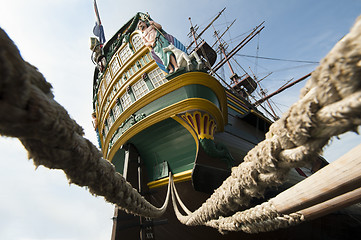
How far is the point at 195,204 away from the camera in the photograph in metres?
3.90

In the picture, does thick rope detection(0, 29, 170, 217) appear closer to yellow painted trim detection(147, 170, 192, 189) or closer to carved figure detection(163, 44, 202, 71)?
yellow painted trim detection(147, 170, 192, 189)

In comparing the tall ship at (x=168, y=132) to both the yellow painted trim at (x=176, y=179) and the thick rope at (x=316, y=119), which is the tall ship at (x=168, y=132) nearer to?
the yellow painted trim at (x=176, y=179)

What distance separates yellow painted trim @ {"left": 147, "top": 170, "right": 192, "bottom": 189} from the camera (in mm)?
3990

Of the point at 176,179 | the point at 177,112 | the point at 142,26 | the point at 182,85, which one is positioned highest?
the point at 142,26

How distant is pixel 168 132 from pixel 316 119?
382 cm

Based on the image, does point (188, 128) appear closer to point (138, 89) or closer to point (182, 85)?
point (182, 85)

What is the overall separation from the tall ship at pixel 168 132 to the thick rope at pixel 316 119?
275cm

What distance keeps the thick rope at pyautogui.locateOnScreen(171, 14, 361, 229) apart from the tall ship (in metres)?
2.75

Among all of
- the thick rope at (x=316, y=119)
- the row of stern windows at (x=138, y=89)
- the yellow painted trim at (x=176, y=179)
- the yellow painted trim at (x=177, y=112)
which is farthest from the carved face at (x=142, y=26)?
the thick rope at (x=316, y=119)

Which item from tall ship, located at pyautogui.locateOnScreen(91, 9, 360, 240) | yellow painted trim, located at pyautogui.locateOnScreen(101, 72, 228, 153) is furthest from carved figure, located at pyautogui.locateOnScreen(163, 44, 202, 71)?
yellow painted trim, located at pyautogui.locateOnScreen(101, 72, 228, 153)

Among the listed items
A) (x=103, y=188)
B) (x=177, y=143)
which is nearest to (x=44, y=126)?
(x=103, y=188)

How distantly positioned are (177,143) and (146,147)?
0.99 metres

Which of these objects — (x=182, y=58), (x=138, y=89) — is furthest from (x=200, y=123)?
(x=138, y=89)

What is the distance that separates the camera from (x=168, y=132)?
4371 mm
